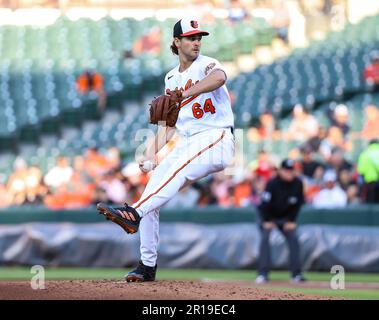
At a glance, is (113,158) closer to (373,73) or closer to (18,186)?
(18,186)

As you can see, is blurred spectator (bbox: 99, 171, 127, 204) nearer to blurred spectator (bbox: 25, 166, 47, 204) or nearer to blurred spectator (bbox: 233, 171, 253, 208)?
blurred spectator (bbox: 25, 166, 47, 204)

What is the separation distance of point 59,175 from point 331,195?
16.2 feet

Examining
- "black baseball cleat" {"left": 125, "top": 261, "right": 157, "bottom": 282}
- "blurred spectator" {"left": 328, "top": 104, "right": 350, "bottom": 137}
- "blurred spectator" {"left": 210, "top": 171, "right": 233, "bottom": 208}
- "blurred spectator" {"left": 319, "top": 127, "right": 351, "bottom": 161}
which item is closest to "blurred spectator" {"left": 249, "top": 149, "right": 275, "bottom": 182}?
"blurred spectator" {"left": 210, "top": 171, "right": 233, "bottom": 208}

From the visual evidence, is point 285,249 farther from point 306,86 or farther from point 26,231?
point 306,86

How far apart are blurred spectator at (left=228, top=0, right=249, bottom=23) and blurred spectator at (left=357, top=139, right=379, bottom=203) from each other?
9473 millimetres

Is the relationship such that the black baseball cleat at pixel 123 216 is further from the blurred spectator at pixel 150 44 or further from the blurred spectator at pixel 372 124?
the blurred spectator at pixel 150 44

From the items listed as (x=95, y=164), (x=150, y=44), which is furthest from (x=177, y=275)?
(x=150, y=44)

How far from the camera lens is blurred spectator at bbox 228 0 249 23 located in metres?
22.2

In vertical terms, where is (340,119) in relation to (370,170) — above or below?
above

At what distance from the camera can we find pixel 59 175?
16.2 metres

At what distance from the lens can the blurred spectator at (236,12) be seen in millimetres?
22250

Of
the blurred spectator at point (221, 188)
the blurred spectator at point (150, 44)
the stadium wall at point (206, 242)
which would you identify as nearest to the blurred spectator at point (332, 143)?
the blurred spectator at point (221, 188)

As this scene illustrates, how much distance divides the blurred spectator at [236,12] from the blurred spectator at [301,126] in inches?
256
